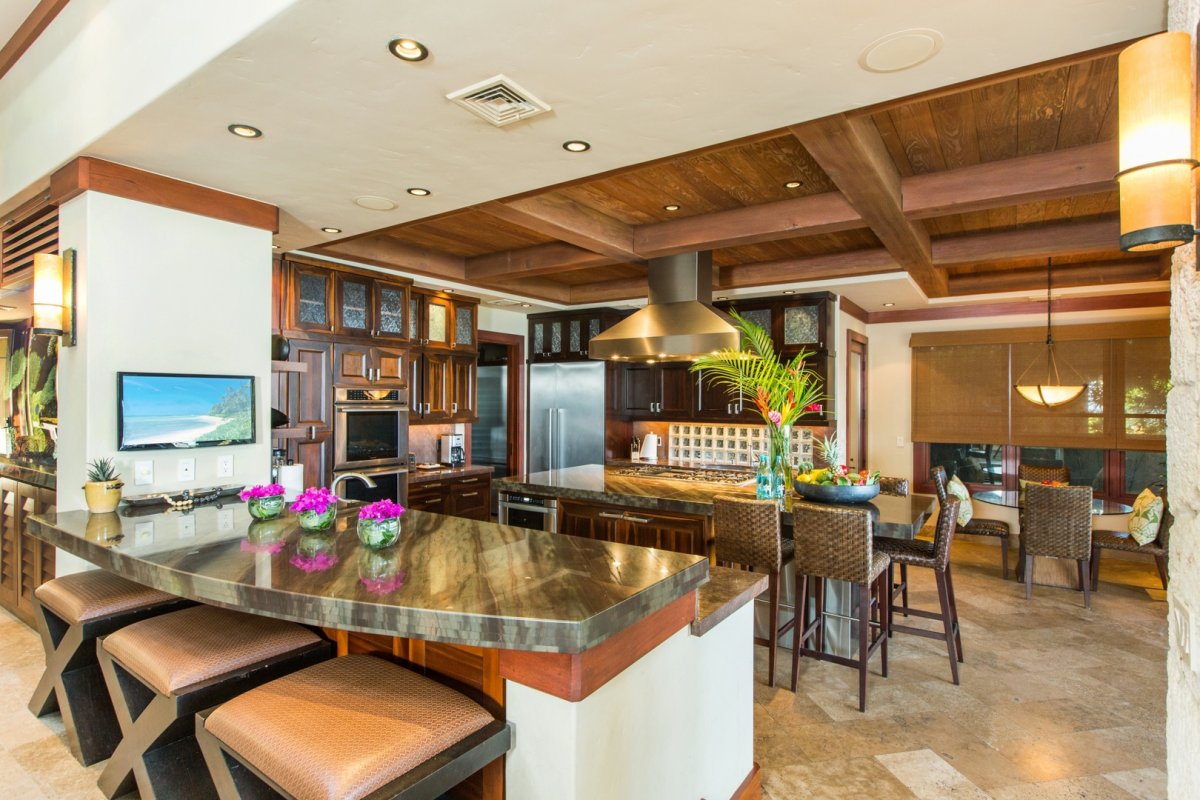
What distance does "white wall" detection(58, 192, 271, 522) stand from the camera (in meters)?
2.51

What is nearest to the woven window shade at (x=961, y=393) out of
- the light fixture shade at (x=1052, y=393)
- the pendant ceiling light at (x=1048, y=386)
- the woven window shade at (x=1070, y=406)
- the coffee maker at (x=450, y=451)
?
the woven window shade at (x=1070, y=406)

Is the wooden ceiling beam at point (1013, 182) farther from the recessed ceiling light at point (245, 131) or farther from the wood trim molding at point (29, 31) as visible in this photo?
the wood trim molding at point (29, 31)

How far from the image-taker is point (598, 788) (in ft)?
4.49

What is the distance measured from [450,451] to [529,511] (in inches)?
81.9

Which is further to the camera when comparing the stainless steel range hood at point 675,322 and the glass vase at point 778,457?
the stainless steel range hood at point 675,322

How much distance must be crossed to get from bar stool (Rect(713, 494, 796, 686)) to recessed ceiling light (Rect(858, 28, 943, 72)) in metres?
1.96

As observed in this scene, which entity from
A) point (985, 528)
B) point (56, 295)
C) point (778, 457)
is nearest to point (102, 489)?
point (56, 295)

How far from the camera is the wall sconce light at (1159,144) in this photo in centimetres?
105

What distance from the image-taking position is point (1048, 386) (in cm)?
558

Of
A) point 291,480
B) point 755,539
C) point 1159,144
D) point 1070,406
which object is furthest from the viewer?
point 1070,406

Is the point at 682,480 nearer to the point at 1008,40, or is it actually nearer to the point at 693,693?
the point at 693,693

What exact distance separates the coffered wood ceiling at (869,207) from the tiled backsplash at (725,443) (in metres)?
1.68

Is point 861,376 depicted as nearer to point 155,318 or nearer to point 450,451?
point 450,451

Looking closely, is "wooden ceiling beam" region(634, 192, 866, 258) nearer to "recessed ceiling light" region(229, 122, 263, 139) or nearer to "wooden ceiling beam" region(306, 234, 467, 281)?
"wooden ceiling beam" region(306, 234, 467, 281)
